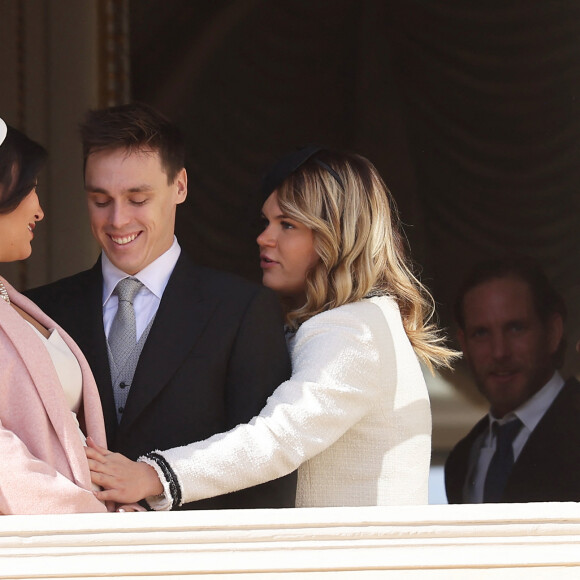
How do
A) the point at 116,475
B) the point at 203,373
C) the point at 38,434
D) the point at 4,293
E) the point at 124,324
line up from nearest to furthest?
the point at 38,434, the point at 116,475, the point at 4,293, the point at 203,373, the point at 124,324

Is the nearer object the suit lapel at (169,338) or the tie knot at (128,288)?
the suit lapel at (169,338)

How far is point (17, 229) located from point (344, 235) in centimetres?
78

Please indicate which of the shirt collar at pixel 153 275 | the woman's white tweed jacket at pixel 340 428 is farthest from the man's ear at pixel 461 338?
the shirt collar at pixel 153 275

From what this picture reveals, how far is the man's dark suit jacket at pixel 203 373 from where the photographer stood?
2.66 meters

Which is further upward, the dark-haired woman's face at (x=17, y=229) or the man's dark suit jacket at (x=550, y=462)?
the dark-haired woman's face at (x=17, y=229)

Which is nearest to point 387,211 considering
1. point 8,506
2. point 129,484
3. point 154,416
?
point 154,416

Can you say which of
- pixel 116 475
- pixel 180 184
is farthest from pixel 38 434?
pixel 180 184

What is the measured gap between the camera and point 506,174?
4.78 m

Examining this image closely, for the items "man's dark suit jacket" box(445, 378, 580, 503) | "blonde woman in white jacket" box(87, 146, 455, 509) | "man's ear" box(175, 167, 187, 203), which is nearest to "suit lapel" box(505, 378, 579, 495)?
"man's dark suit jacket" box(445, 378, 580, 503)

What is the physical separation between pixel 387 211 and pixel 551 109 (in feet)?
6.29

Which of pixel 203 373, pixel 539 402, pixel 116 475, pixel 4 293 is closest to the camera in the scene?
pixel 116 475

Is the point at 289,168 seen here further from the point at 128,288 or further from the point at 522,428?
the point at 522,428

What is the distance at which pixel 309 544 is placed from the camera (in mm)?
2498

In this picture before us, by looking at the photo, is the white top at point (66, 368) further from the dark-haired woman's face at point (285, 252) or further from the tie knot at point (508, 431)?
the tie knot at point (508, 431)
